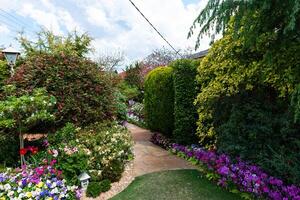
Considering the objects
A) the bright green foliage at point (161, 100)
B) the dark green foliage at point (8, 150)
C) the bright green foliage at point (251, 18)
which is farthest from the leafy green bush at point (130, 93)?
the bright green foliage at point (251, 18)

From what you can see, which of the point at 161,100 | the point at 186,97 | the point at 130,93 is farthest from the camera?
the point at 130,93

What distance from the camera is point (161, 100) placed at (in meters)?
8.61

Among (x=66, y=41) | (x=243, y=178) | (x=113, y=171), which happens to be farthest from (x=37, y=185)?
(x=66, y=41)

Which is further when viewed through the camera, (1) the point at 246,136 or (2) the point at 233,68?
(2) the point at 233,68

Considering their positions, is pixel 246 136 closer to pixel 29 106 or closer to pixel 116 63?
pixel 29 106

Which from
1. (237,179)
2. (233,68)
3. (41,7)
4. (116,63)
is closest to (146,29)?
(41,7)

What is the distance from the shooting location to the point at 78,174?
15.8ft

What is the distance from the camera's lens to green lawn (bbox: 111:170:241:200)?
4270 millimetres

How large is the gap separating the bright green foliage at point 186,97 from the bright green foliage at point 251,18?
10.4 ft

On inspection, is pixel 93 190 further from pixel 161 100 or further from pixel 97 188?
pixel 161 100

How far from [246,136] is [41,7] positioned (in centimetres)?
694

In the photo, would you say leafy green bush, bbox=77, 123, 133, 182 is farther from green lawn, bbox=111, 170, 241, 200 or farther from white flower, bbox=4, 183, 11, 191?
white flower, bbox=4, 183, 11, 191

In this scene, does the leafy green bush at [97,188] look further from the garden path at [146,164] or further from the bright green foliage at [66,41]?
the bright green foliage at [66,41]

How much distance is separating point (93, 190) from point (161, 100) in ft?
14.9
